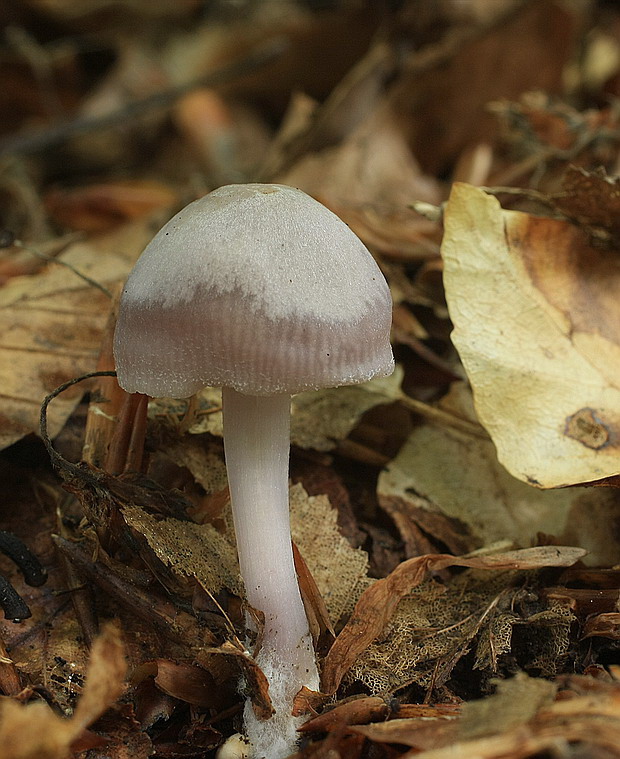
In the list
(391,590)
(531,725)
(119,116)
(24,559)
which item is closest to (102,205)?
(119,116)

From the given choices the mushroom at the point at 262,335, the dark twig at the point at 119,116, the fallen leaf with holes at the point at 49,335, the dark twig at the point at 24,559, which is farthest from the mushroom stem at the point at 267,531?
the dark twig at the point at 119,116

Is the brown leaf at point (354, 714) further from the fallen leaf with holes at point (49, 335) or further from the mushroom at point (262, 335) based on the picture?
the fallen leaf with holes at point (49, 335)

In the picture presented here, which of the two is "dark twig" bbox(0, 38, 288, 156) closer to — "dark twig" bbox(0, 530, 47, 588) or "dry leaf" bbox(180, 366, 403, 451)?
"dry leaf" bbox(180, 366, 403, 451)

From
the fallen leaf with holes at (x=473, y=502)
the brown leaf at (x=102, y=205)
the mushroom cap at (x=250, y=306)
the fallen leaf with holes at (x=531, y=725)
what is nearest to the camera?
the fallen leaf with holes at (x=531, y=725)

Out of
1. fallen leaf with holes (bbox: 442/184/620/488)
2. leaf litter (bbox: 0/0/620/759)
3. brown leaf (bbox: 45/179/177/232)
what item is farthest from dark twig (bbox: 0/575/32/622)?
brown leaf (bbox: 45/179/177/232)

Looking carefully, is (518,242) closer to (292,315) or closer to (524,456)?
(524,456)

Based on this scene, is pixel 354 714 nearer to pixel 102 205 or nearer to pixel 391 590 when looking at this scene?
pixel 391 590

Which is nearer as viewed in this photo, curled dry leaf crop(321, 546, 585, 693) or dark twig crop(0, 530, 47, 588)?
curled dry leaf crop(321, 546, 585, 693)
